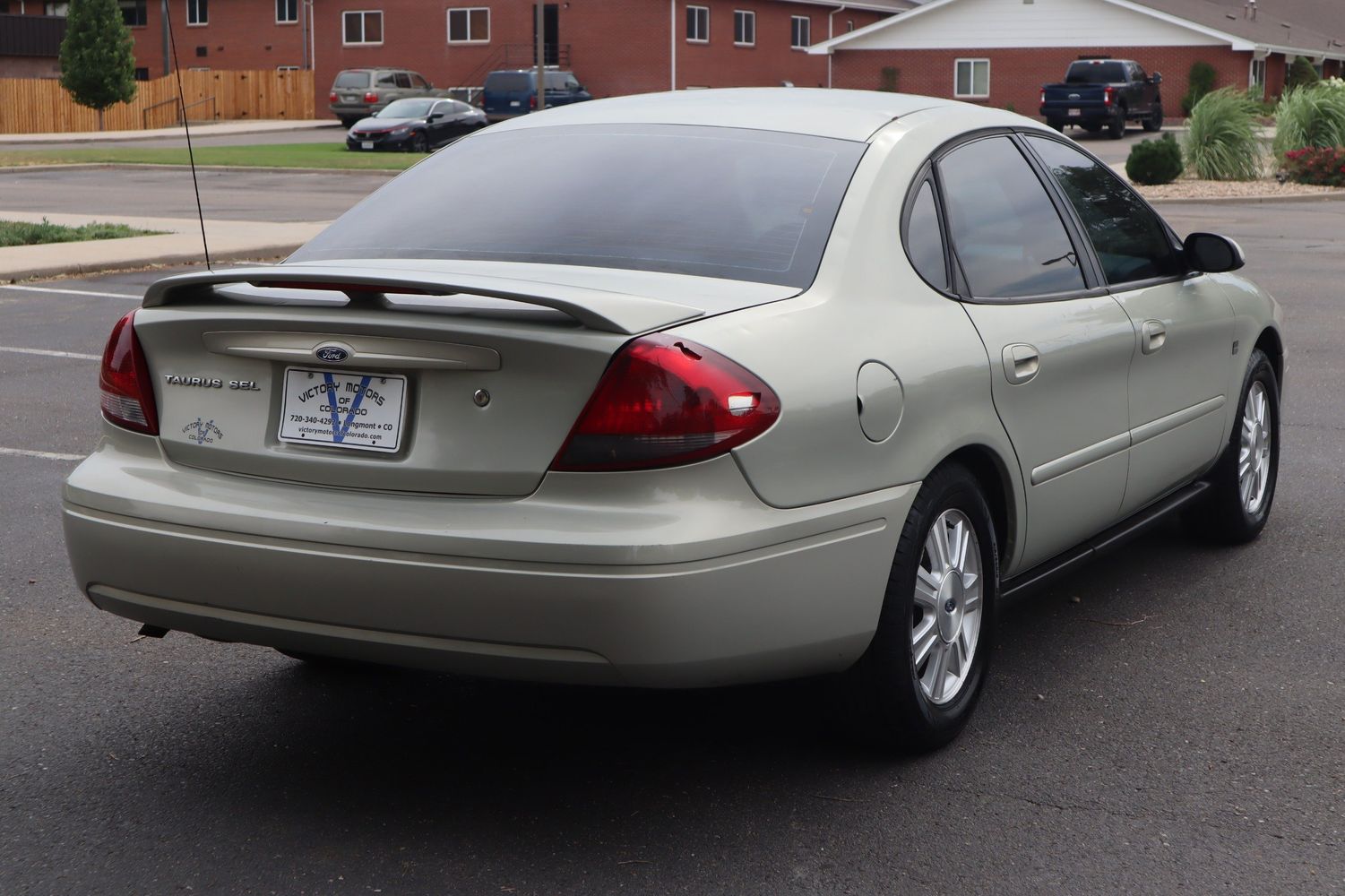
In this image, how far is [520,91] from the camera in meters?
49.9

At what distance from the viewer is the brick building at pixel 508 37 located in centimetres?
5775

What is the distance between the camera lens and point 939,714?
161 inches

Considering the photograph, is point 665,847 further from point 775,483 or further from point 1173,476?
point 1173,476

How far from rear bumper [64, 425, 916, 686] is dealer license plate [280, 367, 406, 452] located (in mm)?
120

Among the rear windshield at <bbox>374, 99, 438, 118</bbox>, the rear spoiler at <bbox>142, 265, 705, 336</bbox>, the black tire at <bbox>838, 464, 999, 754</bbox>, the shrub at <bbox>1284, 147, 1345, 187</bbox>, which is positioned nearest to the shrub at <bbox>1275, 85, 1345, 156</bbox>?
the shrub at <bbox>1284, 147, 1345, 187</bbox>

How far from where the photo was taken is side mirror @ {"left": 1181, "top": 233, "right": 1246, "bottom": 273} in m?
5.46

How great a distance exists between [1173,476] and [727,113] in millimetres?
1975

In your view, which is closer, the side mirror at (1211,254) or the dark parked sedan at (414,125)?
the side mirror at (1211,254)

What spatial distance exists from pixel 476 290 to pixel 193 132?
5080 cm

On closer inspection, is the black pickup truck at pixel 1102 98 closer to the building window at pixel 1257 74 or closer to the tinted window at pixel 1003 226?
the building window at pixel 1257 74

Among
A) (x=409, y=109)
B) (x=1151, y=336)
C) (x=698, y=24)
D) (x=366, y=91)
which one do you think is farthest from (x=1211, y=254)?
(x=698, y=24)

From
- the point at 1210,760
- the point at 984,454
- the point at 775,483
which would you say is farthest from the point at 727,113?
the point at 1210,760

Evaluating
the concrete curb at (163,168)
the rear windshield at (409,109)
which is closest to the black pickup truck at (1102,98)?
the rear windshield at (409,109)

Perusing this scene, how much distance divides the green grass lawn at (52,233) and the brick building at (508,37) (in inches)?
1479
